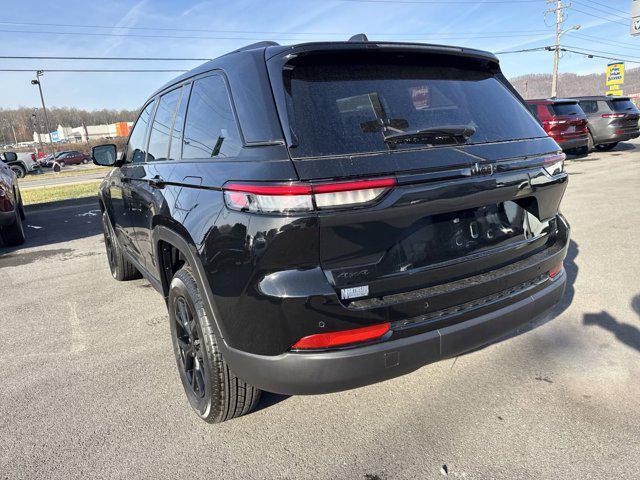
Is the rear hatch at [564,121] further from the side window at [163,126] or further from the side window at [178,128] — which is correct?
the side window at [178,128]

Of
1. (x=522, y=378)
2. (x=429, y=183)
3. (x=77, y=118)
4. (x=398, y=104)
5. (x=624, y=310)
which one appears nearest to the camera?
(x=429, y=183)

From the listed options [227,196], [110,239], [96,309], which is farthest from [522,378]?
[110,239]

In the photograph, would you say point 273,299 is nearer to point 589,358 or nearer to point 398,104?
point 398,104

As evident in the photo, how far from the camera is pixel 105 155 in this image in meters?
4.32

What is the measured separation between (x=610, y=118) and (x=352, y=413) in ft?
54.5

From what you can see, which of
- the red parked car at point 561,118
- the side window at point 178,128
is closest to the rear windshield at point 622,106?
the red parked car at point 561,118

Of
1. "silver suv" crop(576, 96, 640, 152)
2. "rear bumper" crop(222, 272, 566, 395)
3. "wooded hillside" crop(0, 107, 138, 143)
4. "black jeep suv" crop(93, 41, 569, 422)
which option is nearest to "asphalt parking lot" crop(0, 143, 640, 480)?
"black jeep suv" crop(93, 41, 569, 422)

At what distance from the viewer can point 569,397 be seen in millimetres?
2568

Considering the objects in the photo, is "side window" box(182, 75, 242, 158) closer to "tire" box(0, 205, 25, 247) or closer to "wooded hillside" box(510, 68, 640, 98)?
"tire" box(0, 205, 25, 247)

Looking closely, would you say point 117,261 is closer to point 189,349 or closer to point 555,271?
point 189,349

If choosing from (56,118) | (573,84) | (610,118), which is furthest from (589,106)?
(56,118)

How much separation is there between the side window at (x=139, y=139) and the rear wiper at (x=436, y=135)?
2289mm

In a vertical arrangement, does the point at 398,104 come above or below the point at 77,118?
below

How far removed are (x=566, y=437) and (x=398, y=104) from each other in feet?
5.82
